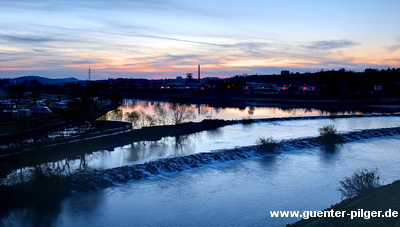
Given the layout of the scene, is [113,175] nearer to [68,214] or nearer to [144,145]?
[68,214]

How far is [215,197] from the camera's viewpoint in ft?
35.1

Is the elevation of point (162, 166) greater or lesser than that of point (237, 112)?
lesser

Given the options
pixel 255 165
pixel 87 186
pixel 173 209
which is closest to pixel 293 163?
pixel 255 165

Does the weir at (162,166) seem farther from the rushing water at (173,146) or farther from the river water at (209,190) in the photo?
the rushing water at (173,146)

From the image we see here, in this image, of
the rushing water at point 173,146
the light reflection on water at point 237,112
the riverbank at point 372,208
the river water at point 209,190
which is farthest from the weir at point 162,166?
the light reflection on water at point 237,112

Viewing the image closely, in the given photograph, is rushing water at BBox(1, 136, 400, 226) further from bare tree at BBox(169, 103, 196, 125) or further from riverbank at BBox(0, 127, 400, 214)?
bare tree at BBox(169, 103, 196, 125)

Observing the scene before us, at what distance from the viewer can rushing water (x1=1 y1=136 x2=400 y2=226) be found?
9039mm

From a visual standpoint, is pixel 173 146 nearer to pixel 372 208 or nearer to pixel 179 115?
pixel 372 208

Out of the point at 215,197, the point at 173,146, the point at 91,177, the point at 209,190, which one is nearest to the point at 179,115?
the point at 173,146

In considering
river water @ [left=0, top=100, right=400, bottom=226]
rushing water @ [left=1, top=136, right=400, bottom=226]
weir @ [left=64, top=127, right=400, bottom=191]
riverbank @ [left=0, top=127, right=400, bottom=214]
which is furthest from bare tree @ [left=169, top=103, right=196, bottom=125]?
rushing water @ [left=1, top=136, right=400, bottom=226]

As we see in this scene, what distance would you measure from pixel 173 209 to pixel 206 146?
9.35m

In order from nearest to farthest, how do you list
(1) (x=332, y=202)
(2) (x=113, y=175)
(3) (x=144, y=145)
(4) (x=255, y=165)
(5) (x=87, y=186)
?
(1) (x=332, y=202)
(5) (x=87, y=186)
(2) (x=113, y=175)
(4) (x=255, y=165)
(3) (x=144, y=145)

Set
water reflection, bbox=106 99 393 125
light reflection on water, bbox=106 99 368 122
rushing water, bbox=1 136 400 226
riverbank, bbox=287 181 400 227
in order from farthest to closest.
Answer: light reflection on water, bbox=106 99 368 122, water reflection, bbox=106 99 393 125, rushing water, bbox=1 136 400 226, riverbank, bbox=287 181 400 227

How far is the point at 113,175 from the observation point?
12.4 meters
